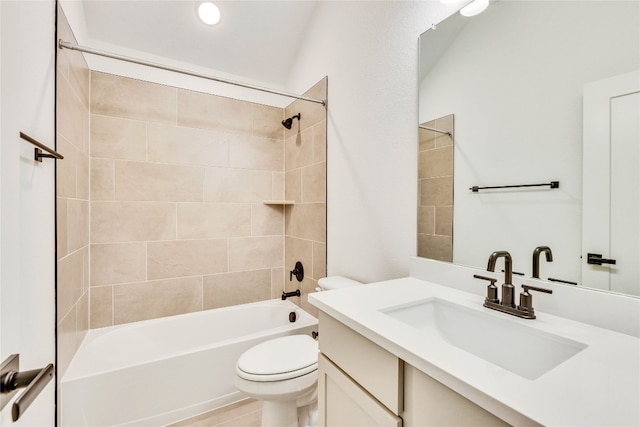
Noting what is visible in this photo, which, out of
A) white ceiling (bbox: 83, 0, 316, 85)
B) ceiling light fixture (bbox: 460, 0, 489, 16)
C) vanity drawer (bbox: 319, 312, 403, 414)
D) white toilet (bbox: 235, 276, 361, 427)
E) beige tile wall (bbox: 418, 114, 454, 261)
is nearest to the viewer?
vanity drawer (bbox: 319, 312, 403, 414)

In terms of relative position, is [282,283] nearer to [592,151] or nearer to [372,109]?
[372,109]

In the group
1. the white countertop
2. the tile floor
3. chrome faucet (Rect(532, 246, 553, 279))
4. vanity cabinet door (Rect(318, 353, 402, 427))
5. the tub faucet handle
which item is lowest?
the tile floor

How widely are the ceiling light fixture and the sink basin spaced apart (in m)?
1.07

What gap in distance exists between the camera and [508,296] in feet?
2.84

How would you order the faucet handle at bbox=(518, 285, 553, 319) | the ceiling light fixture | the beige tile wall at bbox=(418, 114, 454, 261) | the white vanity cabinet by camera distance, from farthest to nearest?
the beige tile wall at bbox=(418, 114, 454, 261) < the ceiling light fixture < the faucet handle at bbox=(518, 285, 553, 319) < the white vanity cabinet

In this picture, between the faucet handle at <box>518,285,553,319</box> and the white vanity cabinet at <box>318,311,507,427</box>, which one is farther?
the faucet handle at <box>518,285,553,319</box>

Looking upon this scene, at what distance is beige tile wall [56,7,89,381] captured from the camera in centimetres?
136

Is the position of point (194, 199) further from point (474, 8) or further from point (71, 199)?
point (474, 8)

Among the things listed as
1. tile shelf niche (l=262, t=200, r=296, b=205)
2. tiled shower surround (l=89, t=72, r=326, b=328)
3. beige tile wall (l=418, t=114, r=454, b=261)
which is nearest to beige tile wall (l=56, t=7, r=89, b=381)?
tiled shower surround (l=89, t=72, r=326, b=328)

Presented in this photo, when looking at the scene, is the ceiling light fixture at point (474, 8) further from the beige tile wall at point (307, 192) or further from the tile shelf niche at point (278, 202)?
the tile shelf niche at point (278, 202)

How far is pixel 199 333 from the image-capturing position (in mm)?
2162

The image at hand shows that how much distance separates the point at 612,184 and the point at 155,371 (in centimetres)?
207
